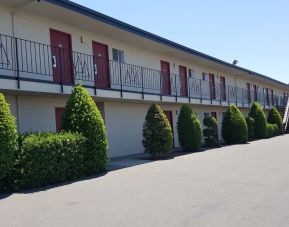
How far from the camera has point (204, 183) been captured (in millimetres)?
10016

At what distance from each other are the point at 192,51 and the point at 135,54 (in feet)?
14.5

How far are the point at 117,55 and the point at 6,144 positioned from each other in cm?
1016

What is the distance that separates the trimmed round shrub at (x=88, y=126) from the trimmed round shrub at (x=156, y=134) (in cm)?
448

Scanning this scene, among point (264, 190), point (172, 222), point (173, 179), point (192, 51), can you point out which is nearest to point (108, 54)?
point (192, 51)

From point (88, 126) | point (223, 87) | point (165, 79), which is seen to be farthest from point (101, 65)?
point (223, 87)

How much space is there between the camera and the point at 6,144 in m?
9.15

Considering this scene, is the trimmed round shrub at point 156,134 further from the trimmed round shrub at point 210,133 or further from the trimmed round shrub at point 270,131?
the trimmed round shrub at point 270,131

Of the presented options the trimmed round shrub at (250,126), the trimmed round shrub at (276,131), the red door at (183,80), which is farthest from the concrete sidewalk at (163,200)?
the trimmed round shrub at (276,131)

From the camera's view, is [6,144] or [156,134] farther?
[156,134]

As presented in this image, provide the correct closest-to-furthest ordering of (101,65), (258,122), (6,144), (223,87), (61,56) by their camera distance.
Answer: (6,144)
(61,56)
(101,65)
(258,122)
(223,87)

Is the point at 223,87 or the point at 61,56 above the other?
the point at 61,56

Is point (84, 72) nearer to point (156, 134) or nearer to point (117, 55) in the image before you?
point (117, 55)

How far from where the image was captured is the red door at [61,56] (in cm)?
1422

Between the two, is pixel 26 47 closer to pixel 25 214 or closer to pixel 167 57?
pixel 25 214
